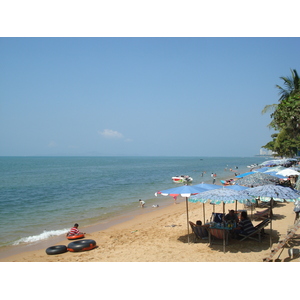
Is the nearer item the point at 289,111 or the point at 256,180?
the point at 256,180

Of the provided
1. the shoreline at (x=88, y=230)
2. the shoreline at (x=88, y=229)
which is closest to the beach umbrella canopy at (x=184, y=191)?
the shoreline at (x=88, y=230)

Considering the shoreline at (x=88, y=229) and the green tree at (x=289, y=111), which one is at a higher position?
the green tree at (x=289, y=111)

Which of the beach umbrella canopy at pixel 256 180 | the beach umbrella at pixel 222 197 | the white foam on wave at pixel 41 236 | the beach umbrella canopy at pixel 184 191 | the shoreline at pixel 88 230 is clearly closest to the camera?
the beach umbrella at pixel 222 197

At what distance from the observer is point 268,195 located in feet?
24.4

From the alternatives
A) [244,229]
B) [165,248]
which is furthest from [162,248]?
[244,229]

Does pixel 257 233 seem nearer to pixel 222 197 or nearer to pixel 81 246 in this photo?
pixel 222 197

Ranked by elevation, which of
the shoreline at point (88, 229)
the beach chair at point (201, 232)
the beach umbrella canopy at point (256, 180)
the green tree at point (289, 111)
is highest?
the green tree at point (289, 111)

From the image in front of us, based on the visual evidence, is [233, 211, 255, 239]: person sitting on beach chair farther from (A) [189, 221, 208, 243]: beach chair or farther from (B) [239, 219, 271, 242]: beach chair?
(A) [189, 221, 208, 243]: beach chair

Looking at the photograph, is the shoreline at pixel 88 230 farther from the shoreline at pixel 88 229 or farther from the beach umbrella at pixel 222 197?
the beach umbrella at pixel 222 197

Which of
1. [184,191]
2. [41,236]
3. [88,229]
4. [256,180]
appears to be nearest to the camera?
[184,191]

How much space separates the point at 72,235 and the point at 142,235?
3.27 meters

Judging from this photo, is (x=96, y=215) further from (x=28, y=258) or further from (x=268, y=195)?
(x=268, y=195)

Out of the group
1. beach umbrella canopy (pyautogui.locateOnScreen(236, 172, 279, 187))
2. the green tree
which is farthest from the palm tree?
beach umbrella canopy (pyautogui.locateOnScreen(236, 172, 279, 187))
